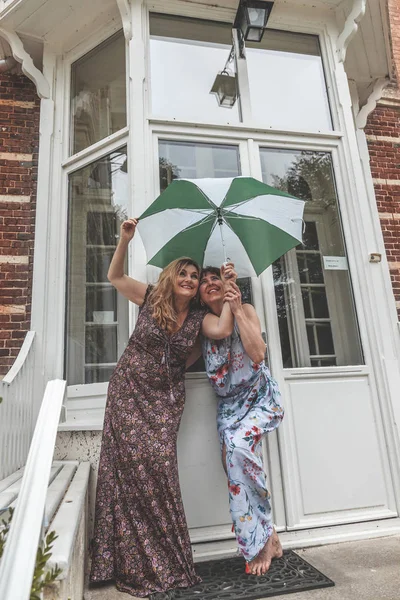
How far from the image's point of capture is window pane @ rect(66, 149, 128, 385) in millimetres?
3049

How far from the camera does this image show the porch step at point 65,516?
126 centimetres

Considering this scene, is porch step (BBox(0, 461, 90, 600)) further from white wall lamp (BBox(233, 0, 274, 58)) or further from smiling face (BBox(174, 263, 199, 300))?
white wall lamp (BBox(233, 0, 274, 58))

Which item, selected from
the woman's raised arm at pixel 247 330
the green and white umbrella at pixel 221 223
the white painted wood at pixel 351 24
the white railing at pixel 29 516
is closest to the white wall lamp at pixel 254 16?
the white painted wood at pixel 351 24

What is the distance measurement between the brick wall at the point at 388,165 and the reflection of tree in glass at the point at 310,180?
1521mm

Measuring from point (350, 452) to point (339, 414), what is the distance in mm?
249

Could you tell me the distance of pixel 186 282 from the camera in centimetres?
251

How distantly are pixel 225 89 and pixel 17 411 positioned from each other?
291cm

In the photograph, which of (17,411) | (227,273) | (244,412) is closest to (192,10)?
(227,273)

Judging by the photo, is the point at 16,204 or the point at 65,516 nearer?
the point at 65,516

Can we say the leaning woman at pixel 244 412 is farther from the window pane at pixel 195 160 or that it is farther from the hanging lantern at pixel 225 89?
the hanging lantern at pixel 225 89

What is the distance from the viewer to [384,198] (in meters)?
4.70

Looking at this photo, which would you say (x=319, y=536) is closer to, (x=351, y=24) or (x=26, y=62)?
(x=351, y=24)

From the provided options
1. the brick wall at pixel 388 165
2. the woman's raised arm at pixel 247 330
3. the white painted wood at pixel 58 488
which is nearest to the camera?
the white painted wood at pixel 58 488

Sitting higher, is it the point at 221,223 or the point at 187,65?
the point at 187,65
